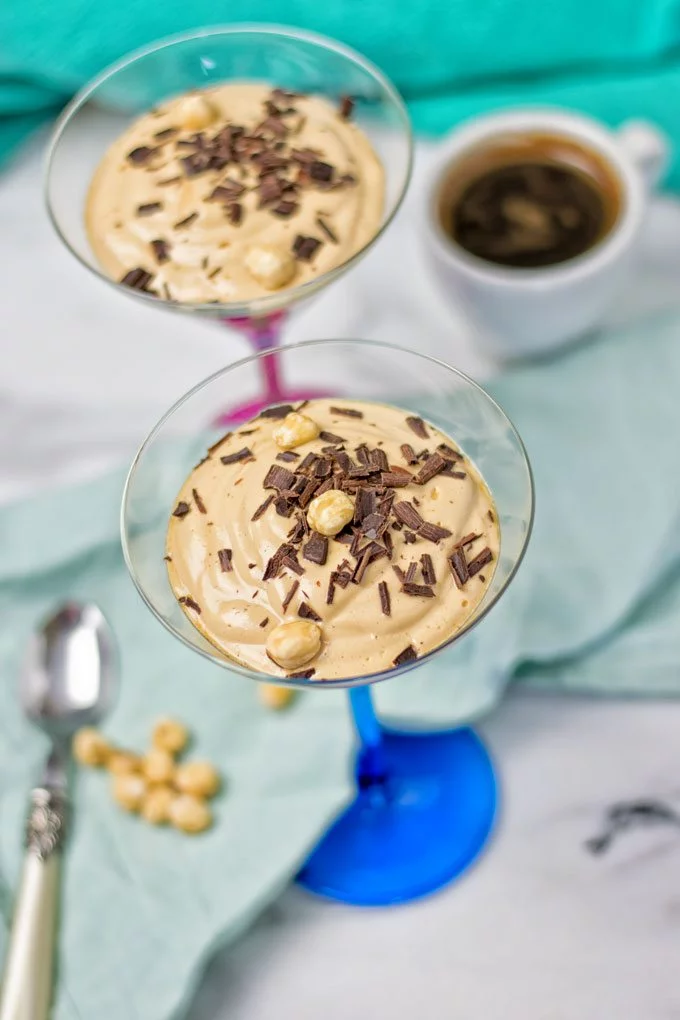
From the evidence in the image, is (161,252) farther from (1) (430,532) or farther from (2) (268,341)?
(1) (430,532)

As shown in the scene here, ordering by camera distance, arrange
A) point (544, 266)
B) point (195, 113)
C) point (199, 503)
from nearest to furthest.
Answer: point (199, 503)
point (195, 113)
point (544, 266)

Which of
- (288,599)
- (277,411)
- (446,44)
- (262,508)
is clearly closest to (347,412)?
(277,411)

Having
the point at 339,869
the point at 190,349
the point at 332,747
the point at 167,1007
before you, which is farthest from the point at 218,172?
the point at 167,1007

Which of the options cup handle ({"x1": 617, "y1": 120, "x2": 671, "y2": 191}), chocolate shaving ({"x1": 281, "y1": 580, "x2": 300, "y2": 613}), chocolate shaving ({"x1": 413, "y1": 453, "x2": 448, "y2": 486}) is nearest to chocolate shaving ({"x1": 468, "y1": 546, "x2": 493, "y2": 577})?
chocolate shaving ({"x1": 413, "y1": 453, "x2": 448, "y2": 486})

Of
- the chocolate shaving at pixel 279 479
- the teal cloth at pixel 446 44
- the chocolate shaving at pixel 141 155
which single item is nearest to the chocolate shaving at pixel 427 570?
the chocolate shaving at pixel 279 479

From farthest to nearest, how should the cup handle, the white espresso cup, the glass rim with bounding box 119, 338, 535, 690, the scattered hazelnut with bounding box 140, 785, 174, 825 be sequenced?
the cup handle
the white espresso cup
the scattered hazelnut with bounding box 140, 785, 174, 825
the glass rim with bounding box 119, 338, 535, 690

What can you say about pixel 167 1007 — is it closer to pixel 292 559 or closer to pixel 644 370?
pixel 292 559

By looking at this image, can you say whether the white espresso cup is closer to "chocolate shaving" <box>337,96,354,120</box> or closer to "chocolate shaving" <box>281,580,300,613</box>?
"chocolate shaving" <box>337,96,354,120</box>
